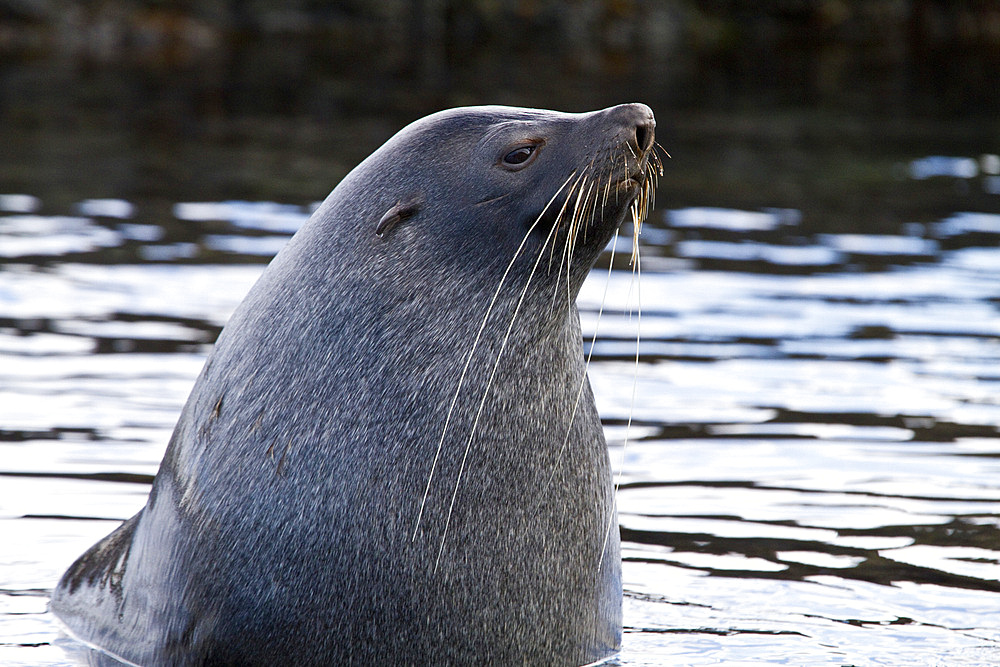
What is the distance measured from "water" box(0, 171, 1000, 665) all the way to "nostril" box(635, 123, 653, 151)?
37 centimetres

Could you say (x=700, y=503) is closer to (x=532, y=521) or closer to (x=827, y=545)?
(x=827, y=545)

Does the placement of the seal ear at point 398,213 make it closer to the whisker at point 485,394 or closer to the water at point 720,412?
the whisker at point 485,394

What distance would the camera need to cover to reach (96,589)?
5516 millimetres

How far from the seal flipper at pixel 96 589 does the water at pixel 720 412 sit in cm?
10

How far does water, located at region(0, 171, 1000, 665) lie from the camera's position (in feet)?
19.5

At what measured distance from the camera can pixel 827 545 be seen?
679cm

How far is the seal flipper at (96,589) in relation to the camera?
5379 mm

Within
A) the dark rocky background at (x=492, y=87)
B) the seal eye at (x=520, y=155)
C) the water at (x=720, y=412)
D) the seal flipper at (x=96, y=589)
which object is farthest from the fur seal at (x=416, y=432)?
the dark rocky background at (x=492, y=87)

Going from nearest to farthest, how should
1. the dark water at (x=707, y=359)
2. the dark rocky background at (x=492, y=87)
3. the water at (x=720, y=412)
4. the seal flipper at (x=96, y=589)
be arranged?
the seal flipper at (x=96, y=589) < the water at (x=720, y=412) < the dark water at (x=707, y=359) < the dark rocky background at (x=492, y=87)

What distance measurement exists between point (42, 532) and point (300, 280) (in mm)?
2304

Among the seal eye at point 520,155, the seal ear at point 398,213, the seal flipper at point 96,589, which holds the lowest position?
the seal flipper at point 96,589

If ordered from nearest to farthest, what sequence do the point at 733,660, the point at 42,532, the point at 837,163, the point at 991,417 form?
the point at 733,660, the point at 42,532, the point at 991,417, the point at 837,163

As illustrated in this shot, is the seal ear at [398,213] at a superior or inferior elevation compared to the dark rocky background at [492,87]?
inferior

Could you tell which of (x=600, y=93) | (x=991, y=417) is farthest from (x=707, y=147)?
(x=991, y=417)
